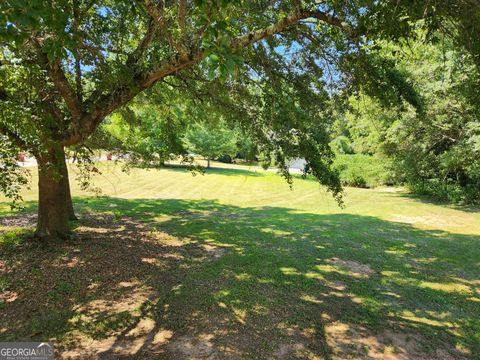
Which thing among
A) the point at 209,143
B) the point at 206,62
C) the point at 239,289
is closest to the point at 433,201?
the point at 239,289

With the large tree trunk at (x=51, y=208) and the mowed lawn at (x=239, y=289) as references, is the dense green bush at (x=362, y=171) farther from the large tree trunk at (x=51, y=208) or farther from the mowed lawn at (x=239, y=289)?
the large tree trunk at (x=51, y=208)

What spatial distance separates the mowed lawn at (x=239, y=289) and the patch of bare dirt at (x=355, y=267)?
42 millimetres

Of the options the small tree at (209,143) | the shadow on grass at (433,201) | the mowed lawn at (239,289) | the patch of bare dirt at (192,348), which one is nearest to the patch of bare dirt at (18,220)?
the mowed lawn at (239,289)

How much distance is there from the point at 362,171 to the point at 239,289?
2277 centimetres

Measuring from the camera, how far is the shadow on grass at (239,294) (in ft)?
13.6

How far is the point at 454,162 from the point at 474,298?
12.5 m

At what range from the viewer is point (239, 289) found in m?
5.79


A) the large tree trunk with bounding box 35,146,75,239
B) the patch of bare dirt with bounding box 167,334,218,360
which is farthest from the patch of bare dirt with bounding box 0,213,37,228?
the patch of bare dirt with bounding box 167,334,218,360

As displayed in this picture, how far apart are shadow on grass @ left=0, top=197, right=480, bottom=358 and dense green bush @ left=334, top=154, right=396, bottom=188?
48.9ft

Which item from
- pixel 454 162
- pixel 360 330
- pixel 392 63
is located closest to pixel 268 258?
pixel 360 330

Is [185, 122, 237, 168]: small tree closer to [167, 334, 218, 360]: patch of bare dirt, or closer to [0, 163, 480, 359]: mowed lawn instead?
[0, 163, 480, 359]: mowed lawn

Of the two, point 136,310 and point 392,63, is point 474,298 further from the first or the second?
point 136,310

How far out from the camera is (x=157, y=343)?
13.2ft

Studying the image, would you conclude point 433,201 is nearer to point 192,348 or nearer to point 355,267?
point 355,267
